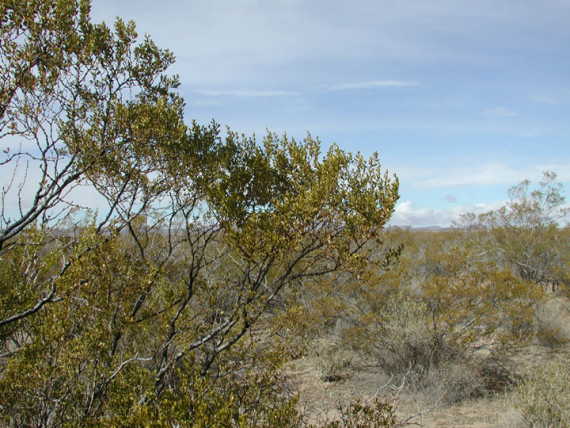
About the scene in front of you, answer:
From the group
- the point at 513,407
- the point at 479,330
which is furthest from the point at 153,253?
the point at 479,330

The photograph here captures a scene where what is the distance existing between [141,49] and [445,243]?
23.1m

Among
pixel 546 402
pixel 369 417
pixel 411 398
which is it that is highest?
pixel 369 417

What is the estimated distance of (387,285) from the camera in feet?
38.2

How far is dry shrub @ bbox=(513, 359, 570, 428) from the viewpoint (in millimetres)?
7324

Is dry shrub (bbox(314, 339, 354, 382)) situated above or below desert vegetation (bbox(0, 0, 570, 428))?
below

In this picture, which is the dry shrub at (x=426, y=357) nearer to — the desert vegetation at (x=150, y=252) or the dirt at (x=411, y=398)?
the dirt at (x=411, y=398)

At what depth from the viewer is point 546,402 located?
24.5 ft

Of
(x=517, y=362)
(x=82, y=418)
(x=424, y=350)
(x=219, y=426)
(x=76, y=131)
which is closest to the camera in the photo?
(x=219, y=426)

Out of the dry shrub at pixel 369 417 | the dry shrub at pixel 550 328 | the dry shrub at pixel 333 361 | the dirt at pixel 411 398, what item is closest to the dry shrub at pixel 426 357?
the dirt at pixel 411 398

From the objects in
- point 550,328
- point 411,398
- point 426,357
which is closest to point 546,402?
point 411,398

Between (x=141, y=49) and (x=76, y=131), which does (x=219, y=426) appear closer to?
(x=76, y=131)

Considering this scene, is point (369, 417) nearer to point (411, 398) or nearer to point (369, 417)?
point (369, 417)

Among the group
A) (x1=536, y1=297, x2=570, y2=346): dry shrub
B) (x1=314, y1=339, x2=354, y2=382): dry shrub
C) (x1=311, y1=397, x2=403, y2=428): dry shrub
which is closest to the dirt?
(x1=314, y1=339, x2=354, y2=382): dry shrub

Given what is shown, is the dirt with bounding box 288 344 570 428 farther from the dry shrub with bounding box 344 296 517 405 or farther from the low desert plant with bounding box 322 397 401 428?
the low desert plant with bounding box 322 397 401 428
